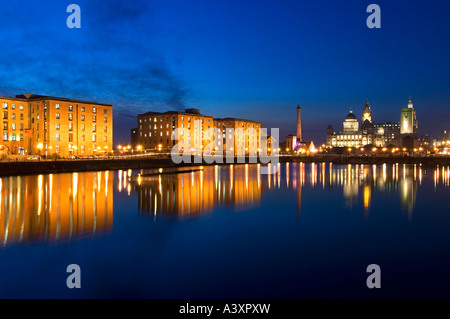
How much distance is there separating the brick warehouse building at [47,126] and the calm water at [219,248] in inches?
1553

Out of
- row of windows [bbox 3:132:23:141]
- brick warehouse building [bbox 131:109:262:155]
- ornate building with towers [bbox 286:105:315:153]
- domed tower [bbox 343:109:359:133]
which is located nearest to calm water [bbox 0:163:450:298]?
row of windows [bbox 3:132:23:141]

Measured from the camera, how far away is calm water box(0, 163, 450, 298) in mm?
8414

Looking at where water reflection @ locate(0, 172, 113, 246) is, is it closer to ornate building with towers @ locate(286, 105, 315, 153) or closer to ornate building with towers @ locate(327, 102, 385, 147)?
ornate building with towers @ locate(286, 105, 315, 153)

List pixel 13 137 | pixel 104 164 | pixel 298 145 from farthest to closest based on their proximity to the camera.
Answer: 1. pixel 298 145
2. pixel 13 137
3. pixel 104 164

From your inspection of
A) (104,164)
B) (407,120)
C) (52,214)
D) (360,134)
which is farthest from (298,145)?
(52,214)

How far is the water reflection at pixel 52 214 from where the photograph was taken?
42.4 feet

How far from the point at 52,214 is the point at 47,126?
46.1 meters

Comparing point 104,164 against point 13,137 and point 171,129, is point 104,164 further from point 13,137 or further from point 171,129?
point 171,129

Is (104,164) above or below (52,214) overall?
above

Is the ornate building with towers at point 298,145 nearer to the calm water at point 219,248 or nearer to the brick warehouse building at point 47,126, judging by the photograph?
the brick warehouse building at point 47,126

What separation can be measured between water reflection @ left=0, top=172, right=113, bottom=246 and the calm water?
0.17ft

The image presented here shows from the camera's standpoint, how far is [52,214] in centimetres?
1650

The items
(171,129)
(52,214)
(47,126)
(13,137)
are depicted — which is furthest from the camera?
(171,129)

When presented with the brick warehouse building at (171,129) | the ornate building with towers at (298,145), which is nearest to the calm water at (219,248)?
the brick warehouse building at (171,129)
